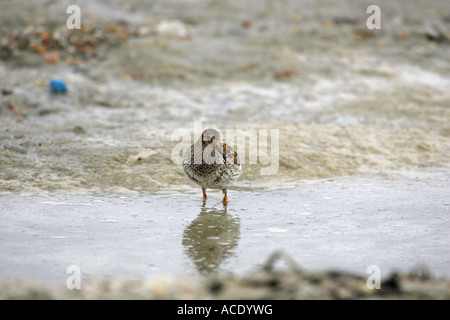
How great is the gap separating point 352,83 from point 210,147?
5280 millimetres

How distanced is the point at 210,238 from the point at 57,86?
547cm

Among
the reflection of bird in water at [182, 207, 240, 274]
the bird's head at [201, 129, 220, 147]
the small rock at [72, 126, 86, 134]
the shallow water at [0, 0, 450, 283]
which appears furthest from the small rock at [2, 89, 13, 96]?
the reflection of bird in water at [182, 207, 240, 274]

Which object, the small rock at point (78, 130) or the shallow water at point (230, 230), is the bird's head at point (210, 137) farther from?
the small rock at point (78, 130)

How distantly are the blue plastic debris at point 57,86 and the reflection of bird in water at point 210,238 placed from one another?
4.60 m

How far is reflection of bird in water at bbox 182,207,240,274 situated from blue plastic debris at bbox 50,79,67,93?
15.1ft

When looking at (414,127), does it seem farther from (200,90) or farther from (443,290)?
(443,290)

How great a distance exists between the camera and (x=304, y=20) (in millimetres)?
13812

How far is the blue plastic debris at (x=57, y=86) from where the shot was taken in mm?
10078

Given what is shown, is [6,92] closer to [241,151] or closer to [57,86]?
[57,86]

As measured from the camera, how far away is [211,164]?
6723 mm

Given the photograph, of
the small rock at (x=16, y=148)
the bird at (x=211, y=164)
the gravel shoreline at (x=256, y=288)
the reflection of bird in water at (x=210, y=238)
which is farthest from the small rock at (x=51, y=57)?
the gravel shoreline at (x=256, y=288)

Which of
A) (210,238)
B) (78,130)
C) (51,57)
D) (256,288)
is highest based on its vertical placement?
(51,57)

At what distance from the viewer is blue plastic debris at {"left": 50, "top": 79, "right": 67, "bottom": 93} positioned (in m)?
10.1

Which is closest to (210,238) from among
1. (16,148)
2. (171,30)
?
(16,148)
